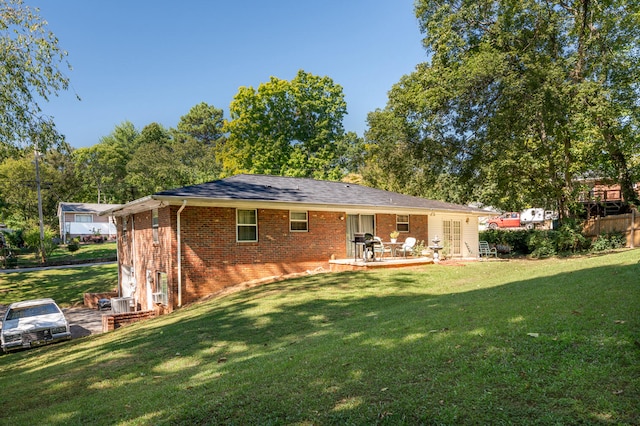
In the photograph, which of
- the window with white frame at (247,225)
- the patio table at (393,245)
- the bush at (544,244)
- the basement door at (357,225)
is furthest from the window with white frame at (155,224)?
the bush at (544,244)

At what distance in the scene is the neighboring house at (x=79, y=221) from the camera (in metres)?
49.0

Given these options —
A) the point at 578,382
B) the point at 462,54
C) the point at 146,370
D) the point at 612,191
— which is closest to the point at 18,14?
the point at 146,370

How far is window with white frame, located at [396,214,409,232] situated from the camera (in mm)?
19875

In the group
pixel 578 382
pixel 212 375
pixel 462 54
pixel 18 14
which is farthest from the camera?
pixel 462 54

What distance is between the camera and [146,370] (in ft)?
21.3

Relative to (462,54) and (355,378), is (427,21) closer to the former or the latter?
(462,54)

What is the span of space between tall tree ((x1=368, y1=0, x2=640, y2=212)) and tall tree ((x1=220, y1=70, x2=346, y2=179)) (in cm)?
1924

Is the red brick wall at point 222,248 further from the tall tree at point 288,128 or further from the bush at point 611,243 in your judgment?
the tall tree at point 288,128

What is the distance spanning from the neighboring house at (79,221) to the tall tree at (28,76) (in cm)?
3909

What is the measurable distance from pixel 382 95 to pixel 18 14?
75.2 feet

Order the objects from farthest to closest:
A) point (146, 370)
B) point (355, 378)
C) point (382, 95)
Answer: point (382, 95), point (146, 370), point (355, 378)

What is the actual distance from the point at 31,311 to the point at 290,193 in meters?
10.4

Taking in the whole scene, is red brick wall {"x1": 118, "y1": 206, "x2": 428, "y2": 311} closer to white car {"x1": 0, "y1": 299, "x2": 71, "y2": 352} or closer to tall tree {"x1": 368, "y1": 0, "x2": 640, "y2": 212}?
white car {"x1": 0, "y1": 299, "x2": 71, "y2": 352}

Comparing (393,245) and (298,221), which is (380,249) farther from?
(298,221)
